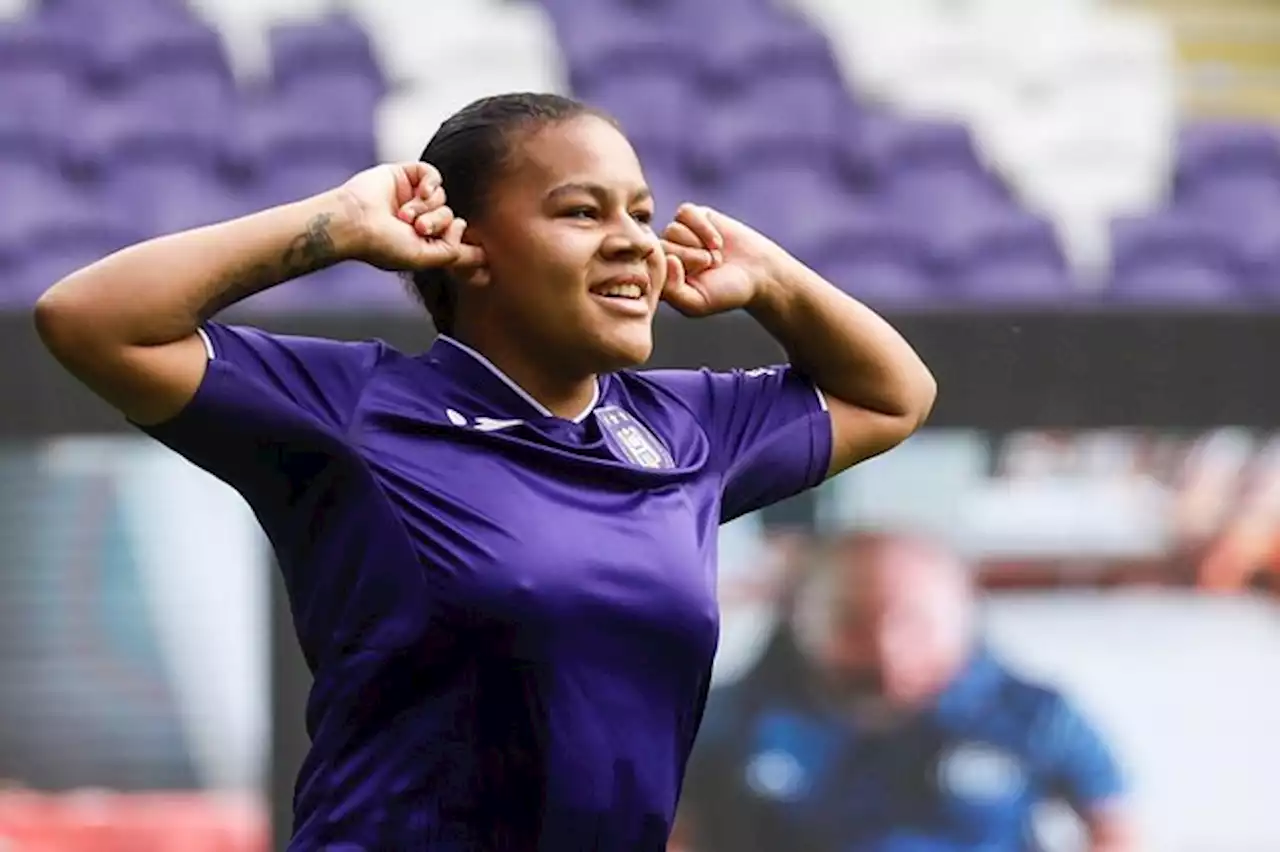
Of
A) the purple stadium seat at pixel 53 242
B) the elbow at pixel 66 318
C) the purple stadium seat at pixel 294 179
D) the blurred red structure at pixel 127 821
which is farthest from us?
the purple stadium seat at pixel 294 179

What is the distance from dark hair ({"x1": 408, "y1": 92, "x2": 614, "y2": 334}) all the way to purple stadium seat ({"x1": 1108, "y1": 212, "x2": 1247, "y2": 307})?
533 centimetres

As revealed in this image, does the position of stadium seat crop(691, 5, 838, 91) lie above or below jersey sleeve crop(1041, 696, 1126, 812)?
above

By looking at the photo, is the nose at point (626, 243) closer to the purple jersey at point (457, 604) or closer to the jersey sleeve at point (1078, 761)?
the purple jersey at point (457, 604)

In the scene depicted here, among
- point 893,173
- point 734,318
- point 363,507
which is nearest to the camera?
point 363,507

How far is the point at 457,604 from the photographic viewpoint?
2594mm

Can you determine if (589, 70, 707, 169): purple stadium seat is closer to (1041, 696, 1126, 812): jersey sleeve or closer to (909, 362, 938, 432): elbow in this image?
(1041, 696, 1126, 812): jersey sleeve

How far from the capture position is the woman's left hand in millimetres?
2936

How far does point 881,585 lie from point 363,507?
10.0ft

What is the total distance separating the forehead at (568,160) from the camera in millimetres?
2715

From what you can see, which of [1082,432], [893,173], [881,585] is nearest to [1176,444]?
[1082,432]

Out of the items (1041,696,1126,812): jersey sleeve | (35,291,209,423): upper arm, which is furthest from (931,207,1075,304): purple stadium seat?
(35,291,209,423): upper arm

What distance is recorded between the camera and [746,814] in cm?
557

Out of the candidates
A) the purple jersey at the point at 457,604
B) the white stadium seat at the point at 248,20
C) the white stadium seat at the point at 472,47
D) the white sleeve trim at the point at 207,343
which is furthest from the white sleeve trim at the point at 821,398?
the white stadium seat at the point at 248,20

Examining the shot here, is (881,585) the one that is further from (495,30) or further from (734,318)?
(495,30)
